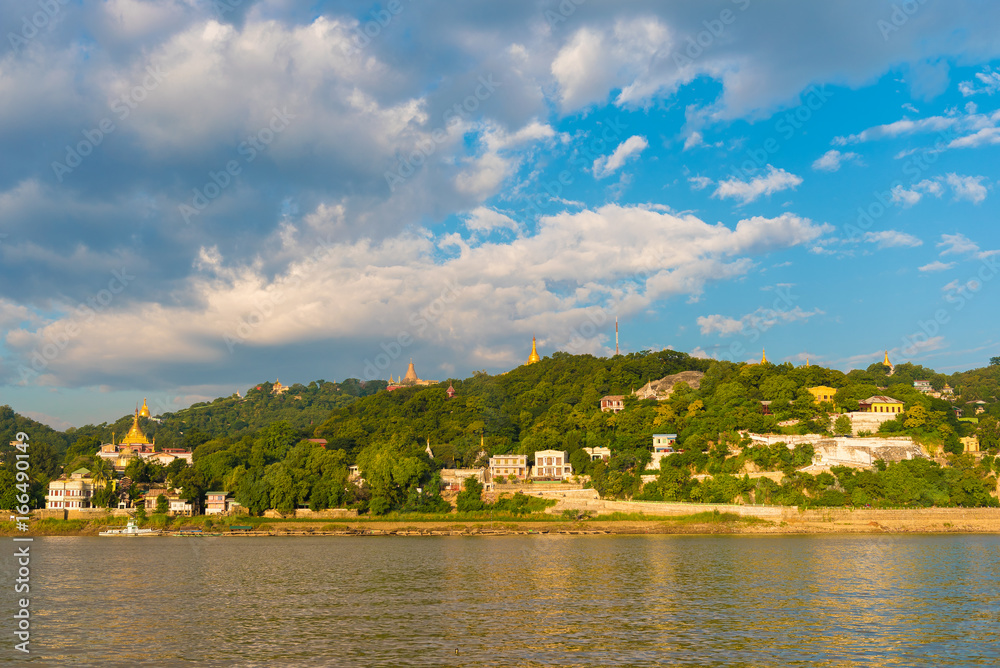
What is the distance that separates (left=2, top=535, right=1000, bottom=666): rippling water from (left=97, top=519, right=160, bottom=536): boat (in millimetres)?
24578

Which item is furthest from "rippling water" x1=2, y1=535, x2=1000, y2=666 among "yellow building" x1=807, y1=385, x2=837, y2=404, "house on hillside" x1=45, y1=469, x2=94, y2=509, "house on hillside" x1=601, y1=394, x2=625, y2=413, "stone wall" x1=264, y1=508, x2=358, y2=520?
"house on hillside" x1=601, y1=394, x2=625, y2=413

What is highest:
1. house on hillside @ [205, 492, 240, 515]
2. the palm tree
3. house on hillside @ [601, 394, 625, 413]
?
house on hillside @ [601, 394, 625, 413]

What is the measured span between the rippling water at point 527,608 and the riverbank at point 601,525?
52.7 feet

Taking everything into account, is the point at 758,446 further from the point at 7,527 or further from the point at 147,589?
the point at 7,527

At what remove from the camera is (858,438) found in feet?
237

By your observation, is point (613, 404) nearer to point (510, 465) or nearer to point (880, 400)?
point (510, 465)

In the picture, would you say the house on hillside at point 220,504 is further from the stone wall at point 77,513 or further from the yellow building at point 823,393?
the yellow building at point 823,393

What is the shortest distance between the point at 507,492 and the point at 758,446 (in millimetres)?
25364

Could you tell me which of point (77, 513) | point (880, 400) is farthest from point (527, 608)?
point (880, 400)

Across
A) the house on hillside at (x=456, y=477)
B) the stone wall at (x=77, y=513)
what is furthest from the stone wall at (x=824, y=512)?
the stone wall at (x=77, y=513)

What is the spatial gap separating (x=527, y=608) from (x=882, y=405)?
222ft

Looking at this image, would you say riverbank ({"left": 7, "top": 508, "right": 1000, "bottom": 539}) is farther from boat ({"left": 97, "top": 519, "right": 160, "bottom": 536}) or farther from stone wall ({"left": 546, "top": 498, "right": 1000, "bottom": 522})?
boat ({"left": 97, "top": 519, "right": 160, "bottom": 536})

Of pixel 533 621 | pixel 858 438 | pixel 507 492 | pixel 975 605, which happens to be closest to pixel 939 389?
pixel 858 438

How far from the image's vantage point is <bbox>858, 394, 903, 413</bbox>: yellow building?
8056 cm
